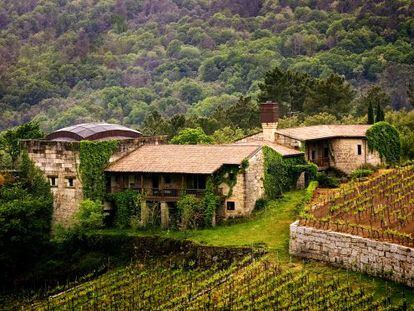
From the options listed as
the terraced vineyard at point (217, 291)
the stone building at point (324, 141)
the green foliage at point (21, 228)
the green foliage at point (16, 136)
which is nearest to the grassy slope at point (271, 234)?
the terraced vineyard at point (217, 291)

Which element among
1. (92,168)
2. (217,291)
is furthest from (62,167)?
(217,291)

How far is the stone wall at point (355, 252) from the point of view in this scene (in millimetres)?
29219

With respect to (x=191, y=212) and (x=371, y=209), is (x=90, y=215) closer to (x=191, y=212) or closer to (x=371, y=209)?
(x=191, y=212)

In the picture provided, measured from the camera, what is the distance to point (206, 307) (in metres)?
29.4

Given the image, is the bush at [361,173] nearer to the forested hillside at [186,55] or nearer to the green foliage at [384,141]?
the green foliage at [384,141]

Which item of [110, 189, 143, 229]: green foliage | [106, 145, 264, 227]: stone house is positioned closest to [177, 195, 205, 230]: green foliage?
[106, 145, 264, 227]: stone house

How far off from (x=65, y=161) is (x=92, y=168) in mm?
1716

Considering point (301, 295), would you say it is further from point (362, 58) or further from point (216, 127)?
point (362, 58)

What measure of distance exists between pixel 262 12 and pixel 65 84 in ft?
188

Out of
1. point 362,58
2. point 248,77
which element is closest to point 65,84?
point 248,77

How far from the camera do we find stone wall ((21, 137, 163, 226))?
43594mm

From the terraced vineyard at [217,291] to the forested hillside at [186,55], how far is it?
71735 mm

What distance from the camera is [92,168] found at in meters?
43.2

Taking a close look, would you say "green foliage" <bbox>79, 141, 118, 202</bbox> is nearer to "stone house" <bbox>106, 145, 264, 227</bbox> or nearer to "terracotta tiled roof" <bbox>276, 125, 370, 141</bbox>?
"stone house" <bbox>106, 145, 264, 227</bbox>
